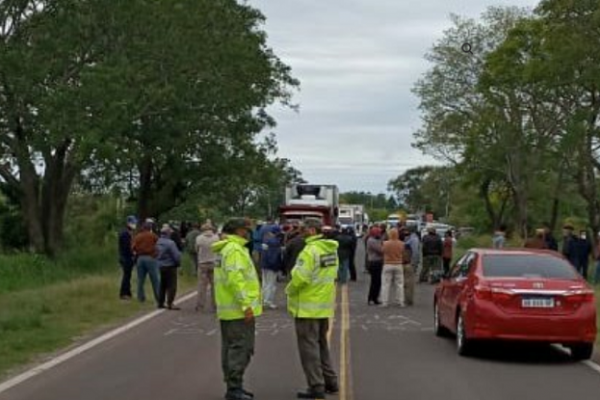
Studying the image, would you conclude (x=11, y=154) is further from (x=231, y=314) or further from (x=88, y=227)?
(x=231, y=314)

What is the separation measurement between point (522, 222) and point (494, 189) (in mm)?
16901

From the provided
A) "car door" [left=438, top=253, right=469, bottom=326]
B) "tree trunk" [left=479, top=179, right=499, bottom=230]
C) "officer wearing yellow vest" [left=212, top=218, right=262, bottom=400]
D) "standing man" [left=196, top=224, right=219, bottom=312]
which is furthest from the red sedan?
"tree trunk" [left=479, top=179, right=499, bottom=230]

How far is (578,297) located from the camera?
14.4 meters

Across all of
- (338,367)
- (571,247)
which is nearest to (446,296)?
(338,367)

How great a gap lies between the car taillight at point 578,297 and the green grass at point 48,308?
6389mm

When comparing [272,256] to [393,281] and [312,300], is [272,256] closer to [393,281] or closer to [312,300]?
[393,281]

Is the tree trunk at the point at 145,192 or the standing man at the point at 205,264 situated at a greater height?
the tree trunk at the point at 145,192

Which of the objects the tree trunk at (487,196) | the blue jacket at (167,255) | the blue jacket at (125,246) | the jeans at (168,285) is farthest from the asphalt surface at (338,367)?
the tree trunk at (487,196)

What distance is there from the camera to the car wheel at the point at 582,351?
1459cm

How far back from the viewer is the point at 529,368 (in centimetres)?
1391

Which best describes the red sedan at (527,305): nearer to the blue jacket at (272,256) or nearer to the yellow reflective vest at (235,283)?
the yellow reflective vest at (235,283)

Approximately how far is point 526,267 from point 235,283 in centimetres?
559

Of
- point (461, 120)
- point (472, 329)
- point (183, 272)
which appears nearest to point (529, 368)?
point (472, 329)

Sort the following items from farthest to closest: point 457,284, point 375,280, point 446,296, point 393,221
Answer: point 393,221
point 375,280
point 446,296
point 457,284
